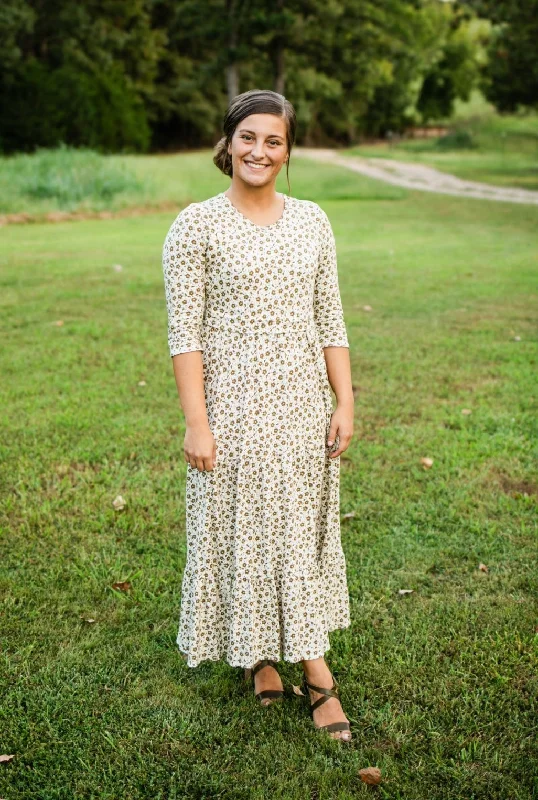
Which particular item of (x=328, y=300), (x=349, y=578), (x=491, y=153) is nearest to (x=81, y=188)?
(x=349, y=578)

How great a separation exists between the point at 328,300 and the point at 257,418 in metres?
0.45

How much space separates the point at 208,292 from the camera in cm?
232

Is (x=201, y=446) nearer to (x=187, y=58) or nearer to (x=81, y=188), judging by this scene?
(x=81, y=188)

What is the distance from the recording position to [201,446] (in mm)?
2295

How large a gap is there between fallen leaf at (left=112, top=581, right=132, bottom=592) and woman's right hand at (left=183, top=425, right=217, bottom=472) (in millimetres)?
1184

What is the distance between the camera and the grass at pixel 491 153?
2861 cm

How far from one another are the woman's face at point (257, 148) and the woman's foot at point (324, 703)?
4.91 feet

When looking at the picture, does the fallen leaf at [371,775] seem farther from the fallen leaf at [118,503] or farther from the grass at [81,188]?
the grass at [81,188]

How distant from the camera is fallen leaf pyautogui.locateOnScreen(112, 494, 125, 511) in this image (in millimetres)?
3908

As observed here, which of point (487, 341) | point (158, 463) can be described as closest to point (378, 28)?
point (487, 341)

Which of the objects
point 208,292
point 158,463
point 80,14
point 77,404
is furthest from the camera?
point 80,14

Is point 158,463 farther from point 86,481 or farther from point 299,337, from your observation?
point 299,337

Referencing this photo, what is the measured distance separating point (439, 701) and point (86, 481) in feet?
7.35

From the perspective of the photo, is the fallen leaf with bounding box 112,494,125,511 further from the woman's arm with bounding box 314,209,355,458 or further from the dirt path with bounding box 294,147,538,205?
the dirt path with bounding box 294,147,538,205
